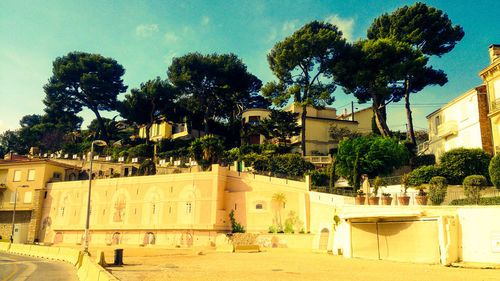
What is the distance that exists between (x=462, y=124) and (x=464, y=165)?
29.7 ft

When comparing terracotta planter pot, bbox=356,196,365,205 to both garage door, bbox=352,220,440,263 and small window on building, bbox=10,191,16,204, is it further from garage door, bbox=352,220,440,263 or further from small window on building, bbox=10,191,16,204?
small window on building, bbox=10,191,16,204

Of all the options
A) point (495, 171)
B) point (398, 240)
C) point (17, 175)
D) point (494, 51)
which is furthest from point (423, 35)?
point (17, 175)

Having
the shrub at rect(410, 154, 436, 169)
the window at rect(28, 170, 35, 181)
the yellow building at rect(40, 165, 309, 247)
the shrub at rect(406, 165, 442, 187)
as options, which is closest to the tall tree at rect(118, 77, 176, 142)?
the window at rect(28, 170, 35, 181)

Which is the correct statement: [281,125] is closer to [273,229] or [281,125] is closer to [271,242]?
[273,229]

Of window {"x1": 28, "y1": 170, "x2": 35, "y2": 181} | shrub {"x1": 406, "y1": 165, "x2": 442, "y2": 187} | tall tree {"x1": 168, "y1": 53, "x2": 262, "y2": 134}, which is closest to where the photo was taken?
shrub {"x1": 406, "y1": 165, "x2": 442, "y2": 187}

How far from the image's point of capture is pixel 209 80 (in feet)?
206

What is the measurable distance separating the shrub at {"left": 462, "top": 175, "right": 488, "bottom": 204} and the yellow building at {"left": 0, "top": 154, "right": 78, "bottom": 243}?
49.2m

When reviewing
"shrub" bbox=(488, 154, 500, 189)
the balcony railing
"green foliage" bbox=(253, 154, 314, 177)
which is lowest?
"shrub" bbox=(488, 154, 500, 189)

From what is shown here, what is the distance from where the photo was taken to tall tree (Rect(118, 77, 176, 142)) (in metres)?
63.4

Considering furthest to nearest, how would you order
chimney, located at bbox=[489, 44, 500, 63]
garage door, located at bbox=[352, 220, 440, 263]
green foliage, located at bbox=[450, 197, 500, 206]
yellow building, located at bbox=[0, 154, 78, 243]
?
1. yellow building, located at bbox=[0, 154, 78, 243]
2. chimney, located at bbox=[489, 44, 500, 63]
3. green foliage, located at bbox=[450, 197, 500, 206]
4. garage door, located at bbox=[352, 220, 440, 263]

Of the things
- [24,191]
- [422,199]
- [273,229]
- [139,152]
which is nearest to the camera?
[422,199]

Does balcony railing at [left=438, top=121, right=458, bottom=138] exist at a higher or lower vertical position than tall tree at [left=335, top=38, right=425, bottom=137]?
lower

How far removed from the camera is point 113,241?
41625 mm

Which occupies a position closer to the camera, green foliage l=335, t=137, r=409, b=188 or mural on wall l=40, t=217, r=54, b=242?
green foliage l=335, t=137, r=409, b=188
